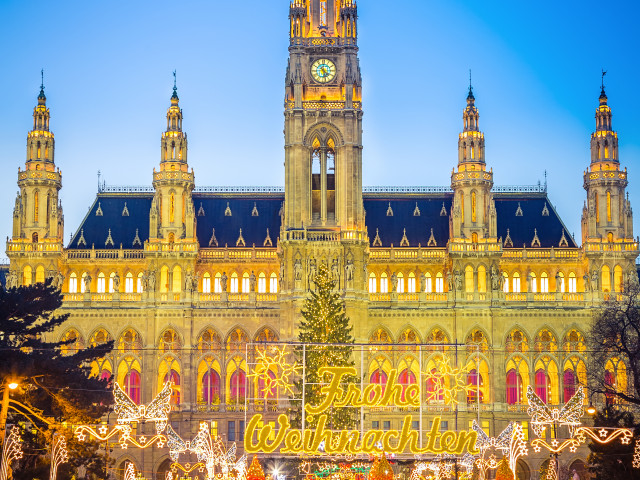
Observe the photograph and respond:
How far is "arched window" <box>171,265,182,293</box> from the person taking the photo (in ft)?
386

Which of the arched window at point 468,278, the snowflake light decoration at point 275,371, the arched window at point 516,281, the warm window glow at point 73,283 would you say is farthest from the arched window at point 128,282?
the arched window at point 516,281

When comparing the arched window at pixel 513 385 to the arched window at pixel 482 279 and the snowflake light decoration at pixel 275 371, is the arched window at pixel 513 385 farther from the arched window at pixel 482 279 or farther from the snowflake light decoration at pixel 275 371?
the snowflake light decoration at pixel 275 371

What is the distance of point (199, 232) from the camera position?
4961 inches

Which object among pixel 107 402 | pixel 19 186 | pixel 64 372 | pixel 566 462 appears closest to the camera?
pixel 64 372

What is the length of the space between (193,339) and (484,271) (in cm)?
2931

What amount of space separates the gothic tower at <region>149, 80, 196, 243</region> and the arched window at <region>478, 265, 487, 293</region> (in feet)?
93.9

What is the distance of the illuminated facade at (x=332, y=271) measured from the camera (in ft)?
376

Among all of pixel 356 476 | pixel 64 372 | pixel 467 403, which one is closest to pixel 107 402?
pixel 64 372

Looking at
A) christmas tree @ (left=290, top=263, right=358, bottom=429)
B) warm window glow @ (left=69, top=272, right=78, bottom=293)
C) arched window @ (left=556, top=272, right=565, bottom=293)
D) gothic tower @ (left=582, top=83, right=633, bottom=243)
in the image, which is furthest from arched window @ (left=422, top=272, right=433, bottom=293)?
warm window glow @ (left=69, top=272, right=78, bottom=293)

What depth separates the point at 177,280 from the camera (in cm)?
11800

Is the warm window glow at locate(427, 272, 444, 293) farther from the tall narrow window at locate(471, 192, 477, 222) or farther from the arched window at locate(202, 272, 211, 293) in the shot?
the arched window at locate(202, 272, 211, 293)

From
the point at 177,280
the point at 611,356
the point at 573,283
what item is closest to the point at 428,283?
the point at 573,283

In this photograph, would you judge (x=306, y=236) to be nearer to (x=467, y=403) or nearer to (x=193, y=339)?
(x=193, y=339)

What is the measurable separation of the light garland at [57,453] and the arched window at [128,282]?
49618 millimetres
